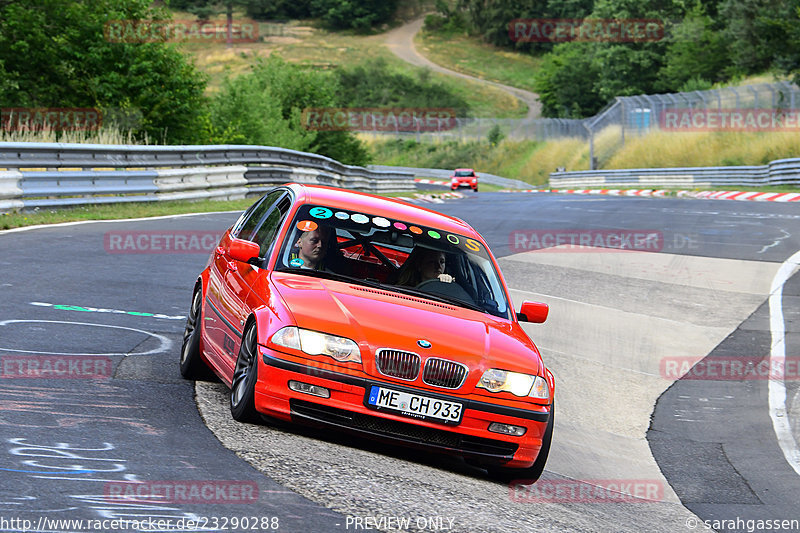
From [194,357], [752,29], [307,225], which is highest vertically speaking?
[307,225]

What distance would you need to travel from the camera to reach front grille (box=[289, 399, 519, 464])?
6113 millimetres

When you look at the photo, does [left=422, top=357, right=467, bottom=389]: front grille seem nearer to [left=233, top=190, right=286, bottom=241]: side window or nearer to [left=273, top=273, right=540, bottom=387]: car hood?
[left=273, top=273, right=540, bottom=387]: car hood

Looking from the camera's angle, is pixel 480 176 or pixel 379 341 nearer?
pixel 379 341

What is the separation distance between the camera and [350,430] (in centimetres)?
Answer: 615

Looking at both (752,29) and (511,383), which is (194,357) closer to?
(511,383)

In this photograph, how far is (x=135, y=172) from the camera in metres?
21.1

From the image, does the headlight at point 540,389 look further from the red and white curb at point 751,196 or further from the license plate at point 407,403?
the red and white curb at point 751,196

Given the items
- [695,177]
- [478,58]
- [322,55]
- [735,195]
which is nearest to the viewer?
[735,195]

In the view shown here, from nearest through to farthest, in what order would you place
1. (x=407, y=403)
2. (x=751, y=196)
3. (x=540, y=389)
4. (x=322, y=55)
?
1. (x=407, y=403)
2. (x=540, y=389)
3. (x=751, y=196)
4. (x=322, y=55)

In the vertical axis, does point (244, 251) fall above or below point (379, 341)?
above

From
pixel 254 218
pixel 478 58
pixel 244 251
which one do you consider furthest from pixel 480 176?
pixel 478 58

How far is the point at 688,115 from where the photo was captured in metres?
51.6

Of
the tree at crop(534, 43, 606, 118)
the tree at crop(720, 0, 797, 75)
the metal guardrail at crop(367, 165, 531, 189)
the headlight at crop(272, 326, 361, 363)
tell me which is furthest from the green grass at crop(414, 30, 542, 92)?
the headlight at crop(272, 326, 361, 363)

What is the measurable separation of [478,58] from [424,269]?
14187 cm
